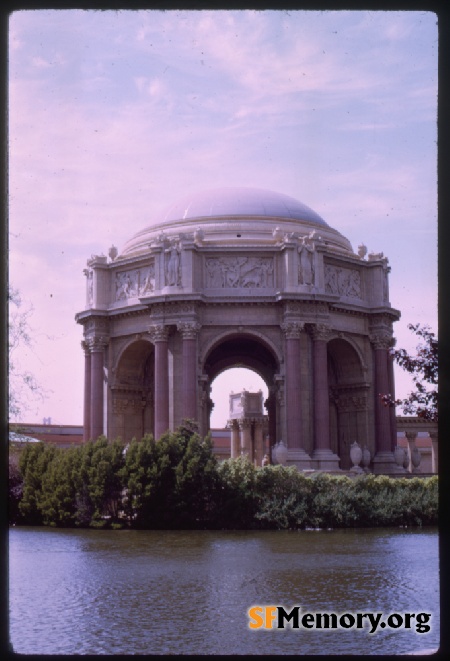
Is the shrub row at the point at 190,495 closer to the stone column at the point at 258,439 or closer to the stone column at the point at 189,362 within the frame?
the stone column at the point at 189,362

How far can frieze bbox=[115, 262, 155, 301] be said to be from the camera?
4594cm

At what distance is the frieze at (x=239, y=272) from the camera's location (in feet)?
146

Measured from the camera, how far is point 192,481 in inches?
1219

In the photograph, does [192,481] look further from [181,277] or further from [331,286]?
[331,286]

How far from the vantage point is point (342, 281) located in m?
47.7

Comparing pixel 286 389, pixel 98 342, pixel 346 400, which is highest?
pixel 98 342

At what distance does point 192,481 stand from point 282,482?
341cm

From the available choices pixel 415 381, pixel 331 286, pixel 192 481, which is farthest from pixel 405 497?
pixel 415 381

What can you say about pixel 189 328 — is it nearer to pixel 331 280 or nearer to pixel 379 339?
pixel 331 280

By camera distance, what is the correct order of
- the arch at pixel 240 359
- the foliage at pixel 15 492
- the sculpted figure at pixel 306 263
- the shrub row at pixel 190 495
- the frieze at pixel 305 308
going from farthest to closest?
the arch at pixel 240 359 → the sculpted figure at pixel 306 263 → the frieze at pixel 305 308 → the foliage at pixel 15 492 → the shrub row at pixel 190 495

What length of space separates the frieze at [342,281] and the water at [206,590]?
21754mm

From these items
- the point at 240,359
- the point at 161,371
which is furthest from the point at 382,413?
the point at 161,371

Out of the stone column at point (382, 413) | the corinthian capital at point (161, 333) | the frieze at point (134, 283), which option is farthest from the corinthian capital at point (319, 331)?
the frieze at point (134, 283)

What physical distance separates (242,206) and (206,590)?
1355 inches
